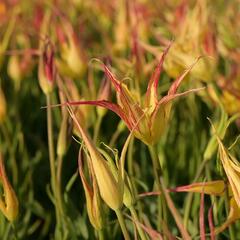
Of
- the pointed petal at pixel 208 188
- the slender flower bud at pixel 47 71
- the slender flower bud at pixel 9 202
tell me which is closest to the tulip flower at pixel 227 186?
the pointed petal at pixel 208 188

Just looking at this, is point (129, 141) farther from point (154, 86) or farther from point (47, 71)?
point (47, 71)

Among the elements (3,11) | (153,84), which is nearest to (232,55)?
(153,84)

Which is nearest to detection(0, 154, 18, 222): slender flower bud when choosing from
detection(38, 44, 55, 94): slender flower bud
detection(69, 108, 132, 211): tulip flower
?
detection(69, 108, 132, 211): tulip flower

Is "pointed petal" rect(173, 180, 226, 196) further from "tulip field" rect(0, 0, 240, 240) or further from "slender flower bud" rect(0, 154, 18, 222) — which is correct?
"slender flower bud" rect(0, 154, 18, 222)

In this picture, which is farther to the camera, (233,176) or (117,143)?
(117,143)

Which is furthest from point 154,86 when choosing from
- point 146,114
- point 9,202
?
point 9,202

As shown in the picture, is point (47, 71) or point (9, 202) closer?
point (9, 202)

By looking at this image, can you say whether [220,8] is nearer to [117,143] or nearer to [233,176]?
[117,143]

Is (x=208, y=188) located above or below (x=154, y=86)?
below

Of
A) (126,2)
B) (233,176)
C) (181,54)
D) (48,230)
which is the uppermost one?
(126,2)
